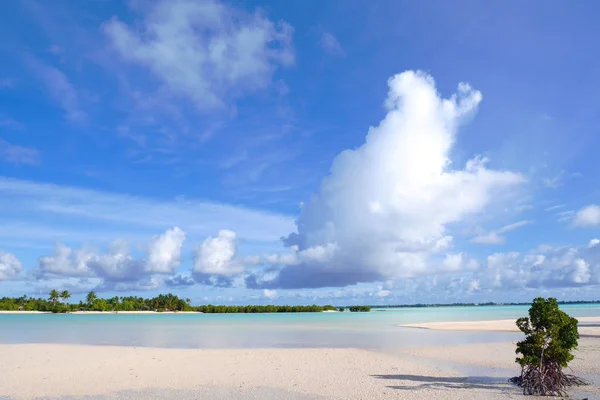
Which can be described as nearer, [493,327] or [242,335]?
[242,335]

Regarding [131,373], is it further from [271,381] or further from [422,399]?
[422,399]

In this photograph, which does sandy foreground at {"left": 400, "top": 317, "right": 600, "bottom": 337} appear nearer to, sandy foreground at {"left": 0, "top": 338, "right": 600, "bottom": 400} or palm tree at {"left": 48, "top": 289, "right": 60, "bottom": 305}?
sandy foreground at {"left": 0, "top": 338, "right": 600, "bottom": 400}

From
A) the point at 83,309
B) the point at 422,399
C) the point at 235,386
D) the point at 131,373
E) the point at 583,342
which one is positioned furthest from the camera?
the point at 83,309

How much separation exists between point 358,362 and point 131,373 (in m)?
11.9

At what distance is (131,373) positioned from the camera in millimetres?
21344

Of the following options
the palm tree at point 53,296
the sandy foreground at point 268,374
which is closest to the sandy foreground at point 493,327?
the sandy foreground at point 268,374

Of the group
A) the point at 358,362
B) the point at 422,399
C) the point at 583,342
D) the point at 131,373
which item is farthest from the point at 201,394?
the point at 583,342

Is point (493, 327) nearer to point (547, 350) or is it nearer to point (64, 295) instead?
point (547, 350)

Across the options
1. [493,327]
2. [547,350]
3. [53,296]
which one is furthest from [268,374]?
[53,296]

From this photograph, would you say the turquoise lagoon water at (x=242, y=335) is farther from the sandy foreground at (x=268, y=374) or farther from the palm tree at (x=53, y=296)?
the palm tree at (x=53, y=296)

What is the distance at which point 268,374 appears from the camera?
69.0 feet

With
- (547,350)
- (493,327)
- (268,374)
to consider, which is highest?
(547,350)

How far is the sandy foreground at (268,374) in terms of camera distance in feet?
55.2

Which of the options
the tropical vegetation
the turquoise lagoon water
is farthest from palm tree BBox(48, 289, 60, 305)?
the tropical vegetation
